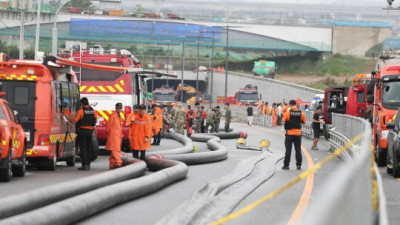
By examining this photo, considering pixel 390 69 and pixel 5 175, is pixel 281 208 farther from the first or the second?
pixel 390 69

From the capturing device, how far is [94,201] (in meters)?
14.4

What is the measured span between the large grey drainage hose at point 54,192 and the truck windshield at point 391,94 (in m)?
11.3

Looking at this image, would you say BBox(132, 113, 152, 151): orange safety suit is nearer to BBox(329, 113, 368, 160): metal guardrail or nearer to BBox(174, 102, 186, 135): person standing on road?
BBox(329, 113, 368, 160): metal guardrail

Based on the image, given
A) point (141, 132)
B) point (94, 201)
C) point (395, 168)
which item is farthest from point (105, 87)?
point (94, 201)

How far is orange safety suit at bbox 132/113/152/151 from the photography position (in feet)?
84.1

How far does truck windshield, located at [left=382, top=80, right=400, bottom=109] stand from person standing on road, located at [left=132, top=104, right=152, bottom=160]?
7.07 m

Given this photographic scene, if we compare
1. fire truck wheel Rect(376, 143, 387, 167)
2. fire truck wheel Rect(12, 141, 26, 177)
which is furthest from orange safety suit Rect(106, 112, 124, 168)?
Result: fire truck wheel Rect(376, 143, 387, 167)

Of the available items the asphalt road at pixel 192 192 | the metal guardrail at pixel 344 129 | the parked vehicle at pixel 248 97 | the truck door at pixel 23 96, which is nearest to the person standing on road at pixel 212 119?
the metal guardrail at pixel 344 129

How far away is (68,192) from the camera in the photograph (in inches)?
599

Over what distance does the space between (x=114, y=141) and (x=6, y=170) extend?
4.48m

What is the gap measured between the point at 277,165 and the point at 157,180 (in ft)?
28.8

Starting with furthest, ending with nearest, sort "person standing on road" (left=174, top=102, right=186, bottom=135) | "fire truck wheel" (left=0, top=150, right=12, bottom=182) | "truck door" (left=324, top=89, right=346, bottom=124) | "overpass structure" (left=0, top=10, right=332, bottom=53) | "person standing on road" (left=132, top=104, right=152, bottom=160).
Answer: "overpass structure" (left=0, top=10, right=332, bottom=53), "truck door" (left=324, top=89, right=346, bottom=124), "person standing on road" (left=174, top=102, right=186, bottom=135), "person standing on road" (left=132, top=104, right=152, bottom=160), "fire truck wheel" (left=0, top=150, right=12, bottom=182)

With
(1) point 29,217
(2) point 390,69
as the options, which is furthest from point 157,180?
(2) point 390,69

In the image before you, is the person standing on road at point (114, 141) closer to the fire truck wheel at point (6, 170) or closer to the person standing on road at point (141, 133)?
the person standing on road at point (141, 133)
